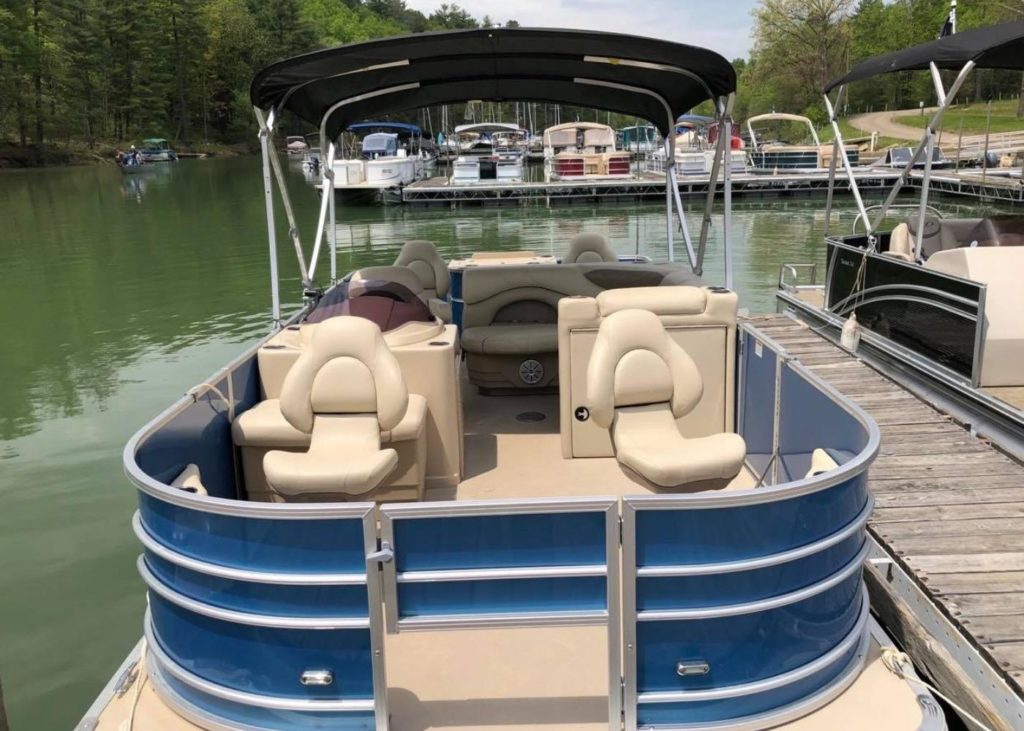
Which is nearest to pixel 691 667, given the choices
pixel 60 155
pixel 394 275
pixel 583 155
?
pixel 394 275

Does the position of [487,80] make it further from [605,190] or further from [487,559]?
[605,190]

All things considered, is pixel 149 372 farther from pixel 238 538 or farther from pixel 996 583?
pixel 996 583

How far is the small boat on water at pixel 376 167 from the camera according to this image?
94.3ft

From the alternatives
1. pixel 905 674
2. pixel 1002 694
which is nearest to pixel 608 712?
pixel 905 674

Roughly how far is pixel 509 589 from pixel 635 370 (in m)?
1.60

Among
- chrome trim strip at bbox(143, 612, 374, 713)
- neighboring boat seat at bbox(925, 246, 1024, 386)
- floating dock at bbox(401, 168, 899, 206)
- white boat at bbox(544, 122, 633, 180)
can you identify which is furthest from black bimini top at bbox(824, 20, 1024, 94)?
white boat at bbox(544, 122, 633, 180)

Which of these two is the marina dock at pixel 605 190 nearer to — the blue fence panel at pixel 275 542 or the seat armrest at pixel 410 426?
the seat armrest at pixel 410 426

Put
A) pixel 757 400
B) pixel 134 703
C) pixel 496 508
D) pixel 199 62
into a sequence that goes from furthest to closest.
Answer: pixel 199 62
pixel 757 400
pixel 134 703
pixel 496 508

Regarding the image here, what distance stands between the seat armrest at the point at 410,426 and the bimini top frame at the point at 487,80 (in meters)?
1.47

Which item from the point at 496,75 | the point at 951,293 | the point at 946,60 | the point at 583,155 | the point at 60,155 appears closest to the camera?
the point at 951,293

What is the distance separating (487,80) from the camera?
6129 millimetres

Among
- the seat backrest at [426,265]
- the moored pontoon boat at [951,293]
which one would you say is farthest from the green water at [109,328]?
the moored pontoon boat at [951,293]

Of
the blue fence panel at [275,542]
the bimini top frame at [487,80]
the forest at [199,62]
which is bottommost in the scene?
the blue fence panel at [275,542]

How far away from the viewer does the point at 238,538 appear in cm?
232
